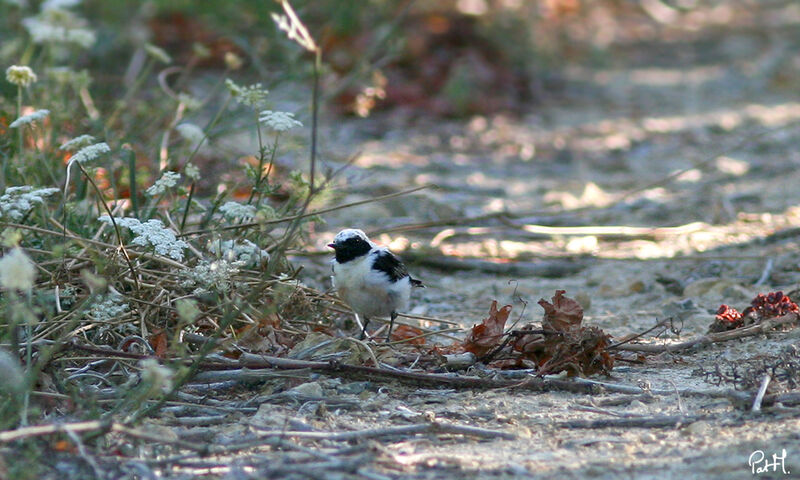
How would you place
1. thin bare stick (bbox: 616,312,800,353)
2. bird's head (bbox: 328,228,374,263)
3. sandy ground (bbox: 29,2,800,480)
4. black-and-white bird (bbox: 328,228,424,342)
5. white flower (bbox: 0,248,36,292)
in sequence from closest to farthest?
1. white flower (bbox: 0,248,36,292)
2. sandy ground (bbox: 29,2,800,480)
3. thin bare stick (bbox: 616,312,800,353)
4. black-and-white bird (bbox: 328,228,424,342)
5. bird's head (bbox: 328,228,374,263)

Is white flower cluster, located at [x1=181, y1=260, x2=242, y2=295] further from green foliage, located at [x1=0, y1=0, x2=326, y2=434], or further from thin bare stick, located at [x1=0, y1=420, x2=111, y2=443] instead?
thin bare stick, located at [x1=0, y1=420, x2=111, y2=443]

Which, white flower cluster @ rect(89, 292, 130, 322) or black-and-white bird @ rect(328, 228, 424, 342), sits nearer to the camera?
white flower cluster @ rect(89, 292, 130, 322)

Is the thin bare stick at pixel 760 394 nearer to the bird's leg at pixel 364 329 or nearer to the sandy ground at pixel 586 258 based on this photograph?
the sandy ground at pixel 586 258

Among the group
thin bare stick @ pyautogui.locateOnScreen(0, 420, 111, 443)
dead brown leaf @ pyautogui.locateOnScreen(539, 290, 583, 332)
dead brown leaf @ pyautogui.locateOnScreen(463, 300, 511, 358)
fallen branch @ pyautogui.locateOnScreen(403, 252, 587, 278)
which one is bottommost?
fallen branch @ pyautogui.locateOnScreen(403, 252, 587, 278)

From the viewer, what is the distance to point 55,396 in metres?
2.92

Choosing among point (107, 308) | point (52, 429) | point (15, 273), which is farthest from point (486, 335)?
point (15, 273)

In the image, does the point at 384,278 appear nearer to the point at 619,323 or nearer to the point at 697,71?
the point at 619,323

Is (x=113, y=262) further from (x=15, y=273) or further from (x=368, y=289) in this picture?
(x=15, y=273)

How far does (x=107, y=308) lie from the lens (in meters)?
3.36

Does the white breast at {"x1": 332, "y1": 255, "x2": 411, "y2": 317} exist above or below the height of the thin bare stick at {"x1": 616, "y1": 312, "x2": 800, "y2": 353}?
above

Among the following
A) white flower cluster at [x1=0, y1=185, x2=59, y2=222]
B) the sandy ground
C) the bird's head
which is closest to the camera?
the sandy ground

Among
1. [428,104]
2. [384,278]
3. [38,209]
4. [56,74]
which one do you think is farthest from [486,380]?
[428,104]

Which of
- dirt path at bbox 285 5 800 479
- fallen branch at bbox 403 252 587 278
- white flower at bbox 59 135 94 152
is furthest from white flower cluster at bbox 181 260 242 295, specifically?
fallen branch at bbox 403 252 587 278

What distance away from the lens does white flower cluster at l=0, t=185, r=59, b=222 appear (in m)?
3.26
